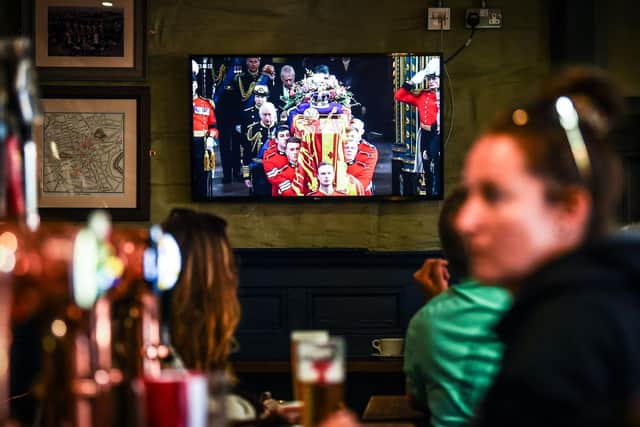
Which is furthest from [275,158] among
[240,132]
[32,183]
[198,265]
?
[32,183]

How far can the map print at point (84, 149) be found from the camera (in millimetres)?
5109

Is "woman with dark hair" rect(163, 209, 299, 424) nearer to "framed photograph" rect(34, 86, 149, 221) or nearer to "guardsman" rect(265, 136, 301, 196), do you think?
"guardsman" rect(265, 136, 301, 196)

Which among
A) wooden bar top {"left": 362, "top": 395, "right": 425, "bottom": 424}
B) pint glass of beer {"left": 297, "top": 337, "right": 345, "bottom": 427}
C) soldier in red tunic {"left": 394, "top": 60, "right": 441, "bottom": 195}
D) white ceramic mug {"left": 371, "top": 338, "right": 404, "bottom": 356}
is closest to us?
pint glass of beer {"left": 297, "top": 337, "right": 345, "bottom": 427}

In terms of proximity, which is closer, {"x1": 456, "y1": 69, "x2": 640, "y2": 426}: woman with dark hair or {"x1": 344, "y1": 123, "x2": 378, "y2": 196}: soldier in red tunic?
{"x1": 456, "y1": 69, "x2": 640, "y2": 426}: woman with dark hair

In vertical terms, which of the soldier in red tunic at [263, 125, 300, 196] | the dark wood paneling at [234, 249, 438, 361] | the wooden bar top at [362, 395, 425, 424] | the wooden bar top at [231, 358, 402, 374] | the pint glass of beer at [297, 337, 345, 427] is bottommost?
the wooden bar top at [231, 358, 402, 374]

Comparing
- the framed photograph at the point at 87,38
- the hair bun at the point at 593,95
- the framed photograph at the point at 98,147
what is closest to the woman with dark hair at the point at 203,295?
the hair bun at the point at 593,95

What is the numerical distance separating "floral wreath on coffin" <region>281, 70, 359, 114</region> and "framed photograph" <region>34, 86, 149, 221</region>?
0.74m

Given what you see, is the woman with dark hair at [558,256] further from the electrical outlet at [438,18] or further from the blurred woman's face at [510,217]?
the electrical outlet at [438,18]

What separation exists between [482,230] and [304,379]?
541 millimetres

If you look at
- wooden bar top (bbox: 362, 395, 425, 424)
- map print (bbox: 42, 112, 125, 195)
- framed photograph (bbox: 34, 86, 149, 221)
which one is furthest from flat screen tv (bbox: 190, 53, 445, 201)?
wooden bar top (bbox: 362, 395, 425, 424)

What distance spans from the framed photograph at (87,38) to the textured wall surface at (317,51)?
92mm

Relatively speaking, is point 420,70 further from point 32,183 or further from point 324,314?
point 32,183

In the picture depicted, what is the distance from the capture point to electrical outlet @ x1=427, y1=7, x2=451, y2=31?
5133 millimetres

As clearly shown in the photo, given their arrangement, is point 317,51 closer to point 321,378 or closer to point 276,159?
point 276,159
